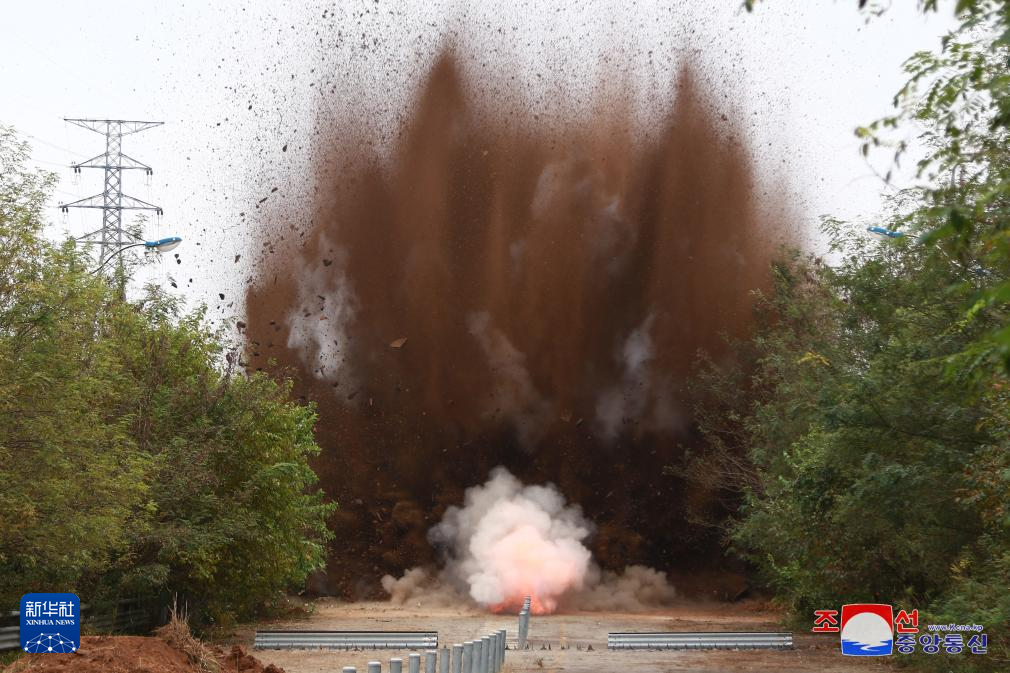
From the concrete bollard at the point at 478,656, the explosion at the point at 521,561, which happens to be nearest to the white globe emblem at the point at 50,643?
the concrete bollard at the point at 478,656

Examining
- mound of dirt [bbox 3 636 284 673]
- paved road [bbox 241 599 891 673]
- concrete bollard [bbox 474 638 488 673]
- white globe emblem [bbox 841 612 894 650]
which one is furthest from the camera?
paved road [bbox 241 599 891 673]

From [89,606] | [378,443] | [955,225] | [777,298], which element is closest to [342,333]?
[378,443]

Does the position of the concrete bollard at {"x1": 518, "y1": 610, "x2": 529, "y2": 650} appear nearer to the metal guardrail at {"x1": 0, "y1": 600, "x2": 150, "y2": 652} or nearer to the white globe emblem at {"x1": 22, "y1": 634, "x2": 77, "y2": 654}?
the metal guardrail at {"x1": 0, "y1": 600, "x2": 150, "y2": 652}

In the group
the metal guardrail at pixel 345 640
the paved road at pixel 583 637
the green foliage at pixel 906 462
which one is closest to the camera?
the green foliage at pixel 906 462

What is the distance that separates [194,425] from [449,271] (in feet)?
82.0

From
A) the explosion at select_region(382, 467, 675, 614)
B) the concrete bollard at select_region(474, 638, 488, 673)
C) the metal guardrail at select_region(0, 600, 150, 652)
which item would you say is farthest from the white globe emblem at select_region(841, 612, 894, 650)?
the explosion at select_region(382, 467, 675, 614)

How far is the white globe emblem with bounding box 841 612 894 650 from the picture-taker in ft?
51.8

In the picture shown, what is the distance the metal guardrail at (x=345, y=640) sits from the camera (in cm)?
2738

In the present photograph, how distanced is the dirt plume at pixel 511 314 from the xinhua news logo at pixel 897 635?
30.8 meters

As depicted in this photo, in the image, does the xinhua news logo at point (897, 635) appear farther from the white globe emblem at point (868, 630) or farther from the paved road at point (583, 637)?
the paved road at point (583, 637)

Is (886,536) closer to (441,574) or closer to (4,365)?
(4,365)

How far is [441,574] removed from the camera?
52.2 metres

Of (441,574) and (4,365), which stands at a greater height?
(4,365)

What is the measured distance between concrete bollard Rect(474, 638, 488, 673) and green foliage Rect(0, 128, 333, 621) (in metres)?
7.71
